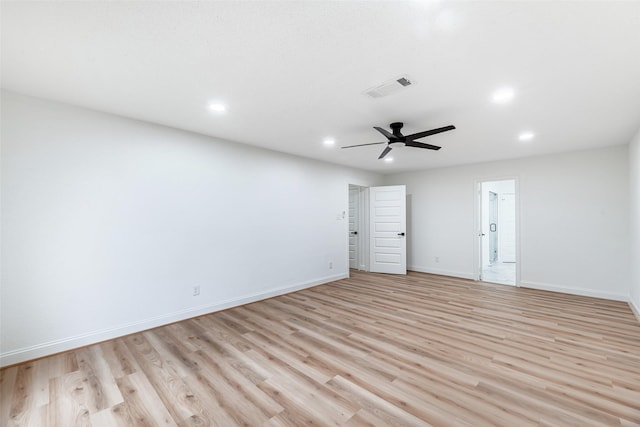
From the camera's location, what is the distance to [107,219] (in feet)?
10.2

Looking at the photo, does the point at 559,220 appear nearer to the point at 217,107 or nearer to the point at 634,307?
the point at 634,307

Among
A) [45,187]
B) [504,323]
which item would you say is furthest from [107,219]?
[504,323]

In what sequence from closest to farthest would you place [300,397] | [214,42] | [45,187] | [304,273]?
[214,42]
[300,397]
[45,187]
[304,273]

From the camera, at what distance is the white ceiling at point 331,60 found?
1.60 meters

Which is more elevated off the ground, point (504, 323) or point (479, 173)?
point (479, 173)

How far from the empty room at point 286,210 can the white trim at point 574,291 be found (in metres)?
0.04

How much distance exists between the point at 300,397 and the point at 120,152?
323cm

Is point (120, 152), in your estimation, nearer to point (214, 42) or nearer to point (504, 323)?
point (214, 42)

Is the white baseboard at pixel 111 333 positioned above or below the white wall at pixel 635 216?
below

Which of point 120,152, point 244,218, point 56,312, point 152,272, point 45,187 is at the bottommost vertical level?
point 56,312

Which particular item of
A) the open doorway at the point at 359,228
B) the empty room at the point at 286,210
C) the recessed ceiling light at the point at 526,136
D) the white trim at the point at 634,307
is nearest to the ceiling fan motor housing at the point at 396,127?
the empty room at the point at 286,210

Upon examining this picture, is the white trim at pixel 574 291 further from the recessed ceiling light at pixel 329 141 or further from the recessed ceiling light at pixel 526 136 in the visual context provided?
the recessed ceiling light at pixel 329 141

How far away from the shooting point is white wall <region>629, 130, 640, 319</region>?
3705mm

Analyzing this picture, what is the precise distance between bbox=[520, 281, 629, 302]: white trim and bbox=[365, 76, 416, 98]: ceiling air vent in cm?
503
